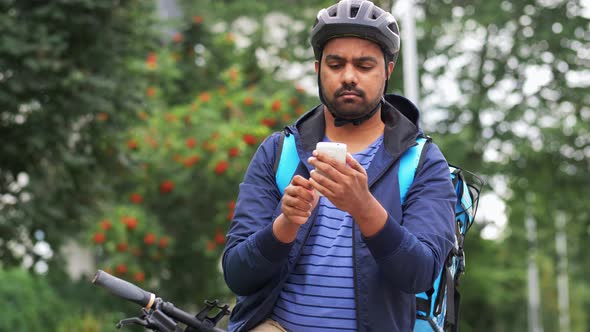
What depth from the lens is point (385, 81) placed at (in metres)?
3.56

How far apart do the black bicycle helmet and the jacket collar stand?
0.21m

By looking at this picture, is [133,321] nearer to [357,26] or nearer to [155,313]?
[155,313]

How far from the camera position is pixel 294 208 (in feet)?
10.2

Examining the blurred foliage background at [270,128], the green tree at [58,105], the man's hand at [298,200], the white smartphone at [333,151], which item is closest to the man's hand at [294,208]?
the man's hand at [298,200]

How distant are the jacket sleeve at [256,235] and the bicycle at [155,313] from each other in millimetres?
151

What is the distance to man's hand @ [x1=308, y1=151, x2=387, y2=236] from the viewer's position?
2.97m

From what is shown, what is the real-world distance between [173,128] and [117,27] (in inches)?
299

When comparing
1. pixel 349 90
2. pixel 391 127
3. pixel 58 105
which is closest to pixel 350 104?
pixel 349 90

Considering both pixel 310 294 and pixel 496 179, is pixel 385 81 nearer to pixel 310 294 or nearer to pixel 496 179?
pixel 310 294

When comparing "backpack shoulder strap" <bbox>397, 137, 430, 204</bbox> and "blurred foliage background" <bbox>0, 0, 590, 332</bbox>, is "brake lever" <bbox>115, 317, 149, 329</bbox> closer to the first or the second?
"backpack shoulder strap" <bbox>397, 137, 430, 204</bbox>

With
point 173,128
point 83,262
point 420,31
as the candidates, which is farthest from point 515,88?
point 83,262

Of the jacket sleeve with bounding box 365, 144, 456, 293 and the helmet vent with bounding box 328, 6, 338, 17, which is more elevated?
the helmet vent with bounding box 328, 6, 338, 17

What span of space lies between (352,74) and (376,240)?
587 millimetres

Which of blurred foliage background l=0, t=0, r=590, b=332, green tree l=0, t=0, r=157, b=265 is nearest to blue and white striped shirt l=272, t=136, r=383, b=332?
green tree l=0, t=0, r=157, b=265
